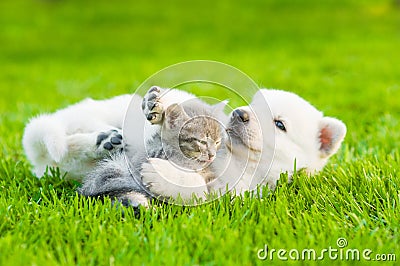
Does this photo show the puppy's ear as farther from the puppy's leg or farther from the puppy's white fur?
the puppy's leg

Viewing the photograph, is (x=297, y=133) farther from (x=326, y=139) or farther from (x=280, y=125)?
(x=326, y=139)

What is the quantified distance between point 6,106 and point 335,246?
5.49 m

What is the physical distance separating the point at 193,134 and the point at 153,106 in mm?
250

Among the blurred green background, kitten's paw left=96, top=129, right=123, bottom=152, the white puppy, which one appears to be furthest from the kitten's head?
the blurred green background

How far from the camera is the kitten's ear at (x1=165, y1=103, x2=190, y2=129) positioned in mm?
2740

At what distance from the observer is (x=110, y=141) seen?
314 cm

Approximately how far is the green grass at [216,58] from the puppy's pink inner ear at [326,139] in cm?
15

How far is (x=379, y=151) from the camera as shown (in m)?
3.99

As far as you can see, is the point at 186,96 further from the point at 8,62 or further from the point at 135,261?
the point at 8,62

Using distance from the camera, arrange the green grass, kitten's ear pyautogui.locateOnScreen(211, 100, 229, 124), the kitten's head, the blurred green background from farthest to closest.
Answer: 1. the blurred green background
2. kitten's ear pyautogui.locateOnScreen(211, 100, 229, 124)
3. the kitten's head
4. the green grass

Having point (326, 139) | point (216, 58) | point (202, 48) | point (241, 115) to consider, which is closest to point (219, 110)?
point (241, 115)

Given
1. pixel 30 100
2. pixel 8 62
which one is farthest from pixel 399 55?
pixel 8 62

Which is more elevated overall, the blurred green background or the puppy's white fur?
the blurred green background

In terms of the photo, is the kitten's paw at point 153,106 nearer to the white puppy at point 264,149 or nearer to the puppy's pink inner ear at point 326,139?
the white puppy at point 264,149
